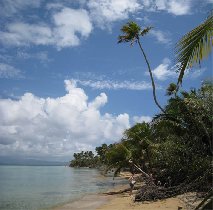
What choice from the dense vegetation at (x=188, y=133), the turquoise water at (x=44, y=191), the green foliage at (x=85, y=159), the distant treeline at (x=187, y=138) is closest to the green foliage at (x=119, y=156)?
the turquoise water at (x=44, y=191)

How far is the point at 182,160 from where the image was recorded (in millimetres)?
15195

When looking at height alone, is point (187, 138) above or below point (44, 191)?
above

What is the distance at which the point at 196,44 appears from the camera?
436 cm

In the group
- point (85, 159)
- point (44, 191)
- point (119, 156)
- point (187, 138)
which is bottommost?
point (44, 191)

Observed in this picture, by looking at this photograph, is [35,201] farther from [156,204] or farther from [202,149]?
[202,149]

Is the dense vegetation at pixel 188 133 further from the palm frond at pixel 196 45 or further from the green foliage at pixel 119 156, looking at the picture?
the green foliage at pixel 119 156

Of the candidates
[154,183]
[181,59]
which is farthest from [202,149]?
[181,59]

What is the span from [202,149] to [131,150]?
1680cm

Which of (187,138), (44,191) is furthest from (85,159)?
(187,138)

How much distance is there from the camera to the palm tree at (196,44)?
4281mm

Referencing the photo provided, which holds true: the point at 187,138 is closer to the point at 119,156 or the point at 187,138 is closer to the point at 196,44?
the point at 196,44

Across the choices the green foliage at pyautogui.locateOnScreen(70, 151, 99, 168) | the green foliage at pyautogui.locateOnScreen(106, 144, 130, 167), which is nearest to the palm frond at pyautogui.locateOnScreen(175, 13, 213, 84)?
the green foliage at pyautogui.locateOnScreen(106, 144, 130, 167)

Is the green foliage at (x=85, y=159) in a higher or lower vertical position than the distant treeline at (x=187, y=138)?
higher

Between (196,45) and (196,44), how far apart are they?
0.01 m
